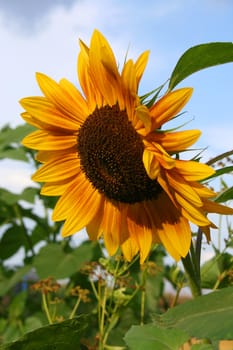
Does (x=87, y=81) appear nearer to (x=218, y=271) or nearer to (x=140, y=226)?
(x=140, y=226)

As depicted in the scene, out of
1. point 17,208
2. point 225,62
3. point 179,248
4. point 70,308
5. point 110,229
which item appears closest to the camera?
point 225,62

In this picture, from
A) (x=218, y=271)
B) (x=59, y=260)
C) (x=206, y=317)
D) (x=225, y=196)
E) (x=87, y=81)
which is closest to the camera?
(x=206, y=317)

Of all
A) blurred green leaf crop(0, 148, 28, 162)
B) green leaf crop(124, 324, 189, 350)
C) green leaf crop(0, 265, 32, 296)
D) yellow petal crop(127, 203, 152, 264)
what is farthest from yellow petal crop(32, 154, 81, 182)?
blurred green leaf crop(0, 148, 28, 162)

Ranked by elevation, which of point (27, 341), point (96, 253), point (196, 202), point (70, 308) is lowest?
point (70, 308)

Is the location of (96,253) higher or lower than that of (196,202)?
lower

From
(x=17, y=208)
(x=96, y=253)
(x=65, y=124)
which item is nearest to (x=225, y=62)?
(x=65, y=124)

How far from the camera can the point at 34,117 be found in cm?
97

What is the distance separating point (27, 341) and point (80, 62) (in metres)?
0.39

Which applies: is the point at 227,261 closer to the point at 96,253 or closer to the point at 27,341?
the point at 27,341

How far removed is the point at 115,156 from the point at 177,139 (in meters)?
0.11

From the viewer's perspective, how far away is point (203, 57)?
76cm

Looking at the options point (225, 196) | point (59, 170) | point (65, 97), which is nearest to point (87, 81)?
point (65, 97)

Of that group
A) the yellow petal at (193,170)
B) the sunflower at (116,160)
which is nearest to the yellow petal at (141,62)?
the sunflower at (116,160)

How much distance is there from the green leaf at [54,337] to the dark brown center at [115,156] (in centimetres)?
20
